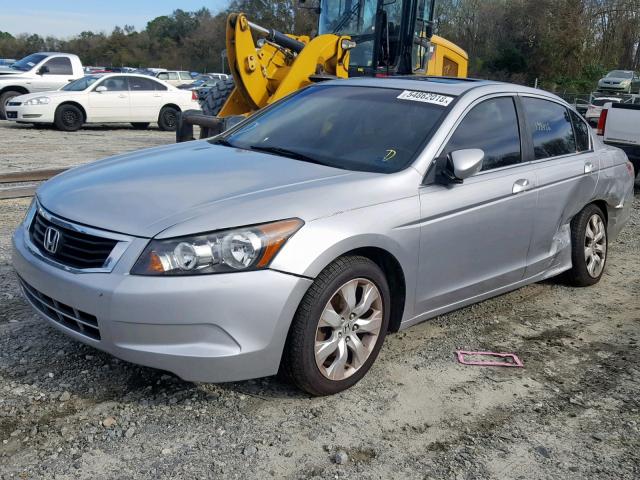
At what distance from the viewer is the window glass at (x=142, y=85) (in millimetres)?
17266

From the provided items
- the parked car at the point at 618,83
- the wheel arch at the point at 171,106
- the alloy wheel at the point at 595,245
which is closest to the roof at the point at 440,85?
the alloy wheel at the point at 595,245

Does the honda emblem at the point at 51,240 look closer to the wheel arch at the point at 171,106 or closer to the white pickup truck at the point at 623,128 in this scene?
the white pickup truck at the point at 623,128

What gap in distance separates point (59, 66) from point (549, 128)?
17241 mm

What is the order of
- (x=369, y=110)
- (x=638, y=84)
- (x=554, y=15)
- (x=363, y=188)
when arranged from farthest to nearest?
1. (x=554, y=15)
2. (x=638, y=84)
3. (x=369, y=110)
4. (x=363, y=188)

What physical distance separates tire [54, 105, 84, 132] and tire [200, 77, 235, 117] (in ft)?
22.8

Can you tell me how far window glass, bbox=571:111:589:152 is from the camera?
5297 millimetres

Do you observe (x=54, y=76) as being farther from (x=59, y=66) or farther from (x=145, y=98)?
(x=145, y=98)

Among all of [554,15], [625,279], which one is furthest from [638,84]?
[625,279]

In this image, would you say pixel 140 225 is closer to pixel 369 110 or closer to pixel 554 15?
pixel 369 110

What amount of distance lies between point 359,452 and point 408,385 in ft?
2.42

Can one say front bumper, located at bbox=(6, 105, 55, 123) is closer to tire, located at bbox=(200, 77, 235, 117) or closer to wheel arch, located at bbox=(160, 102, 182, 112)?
wheel arch, located at bbox=(160, 102, 182, 112)

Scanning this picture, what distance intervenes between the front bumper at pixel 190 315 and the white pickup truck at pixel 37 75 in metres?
17.1

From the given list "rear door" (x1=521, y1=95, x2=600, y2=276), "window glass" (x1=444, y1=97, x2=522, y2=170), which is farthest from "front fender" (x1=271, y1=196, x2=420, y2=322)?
"rear door" (x1=521, y1=95, x2=600, y2=276)

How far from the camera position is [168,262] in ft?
9.73
